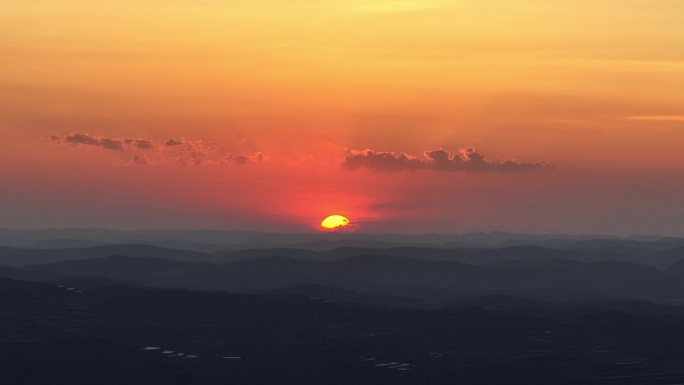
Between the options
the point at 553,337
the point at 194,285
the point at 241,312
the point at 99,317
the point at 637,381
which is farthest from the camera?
the point at 194,285

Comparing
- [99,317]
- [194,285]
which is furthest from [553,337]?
[194,285]

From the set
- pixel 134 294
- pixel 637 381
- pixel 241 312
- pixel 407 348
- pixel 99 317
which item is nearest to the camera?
pixel 637 381

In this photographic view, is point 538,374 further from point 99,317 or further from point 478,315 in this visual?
point 99,317

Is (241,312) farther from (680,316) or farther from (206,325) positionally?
(680,316)

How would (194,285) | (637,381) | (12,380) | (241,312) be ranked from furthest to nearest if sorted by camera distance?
(194,285), (241,312), (637,381), (12,380)

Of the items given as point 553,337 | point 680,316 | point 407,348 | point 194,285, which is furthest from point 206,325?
point 194,285

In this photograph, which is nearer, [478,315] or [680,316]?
[478,315]
